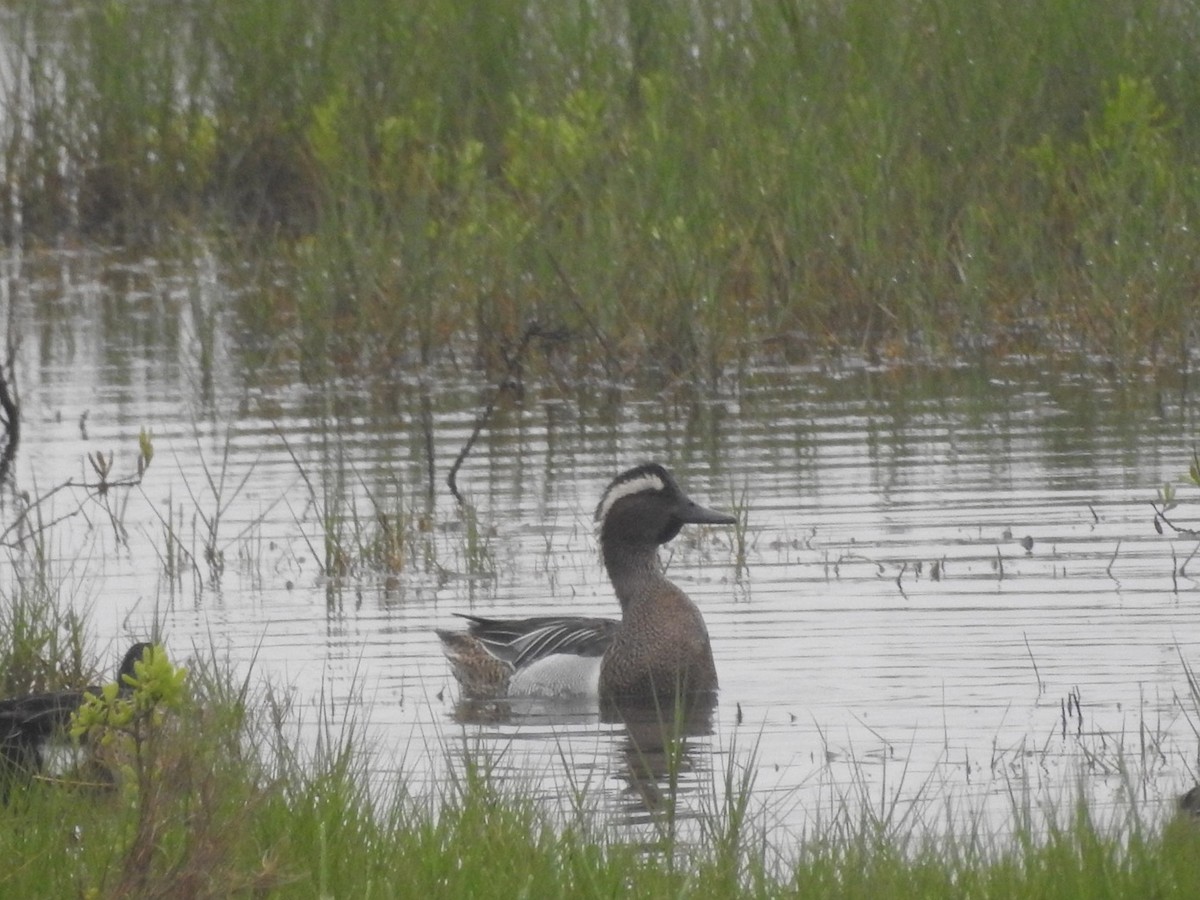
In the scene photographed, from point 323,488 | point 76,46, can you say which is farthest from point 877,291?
point 76,46

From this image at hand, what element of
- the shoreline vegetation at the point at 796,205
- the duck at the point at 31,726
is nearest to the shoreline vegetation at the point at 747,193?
the shoreline vegetation at the point at 796,205

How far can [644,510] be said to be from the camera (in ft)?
29.9

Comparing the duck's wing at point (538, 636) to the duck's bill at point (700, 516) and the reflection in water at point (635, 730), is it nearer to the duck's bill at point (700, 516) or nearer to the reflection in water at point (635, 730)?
the reflection in water at point (635, 730)

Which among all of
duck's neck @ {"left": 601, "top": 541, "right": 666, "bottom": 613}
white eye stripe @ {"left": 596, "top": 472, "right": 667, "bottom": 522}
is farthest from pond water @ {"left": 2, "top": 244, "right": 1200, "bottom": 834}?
white eye stripe @ {"left": 596, "top": 472, "right": 667, "bottom": 522}

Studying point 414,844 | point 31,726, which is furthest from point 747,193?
point 414,844

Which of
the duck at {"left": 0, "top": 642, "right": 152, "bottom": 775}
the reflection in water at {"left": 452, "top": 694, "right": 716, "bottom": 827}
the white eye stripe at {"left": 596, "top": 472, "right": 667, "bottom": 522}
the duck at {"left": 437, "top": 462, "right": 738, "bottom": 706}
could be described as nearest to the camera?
the duck at {"left": 0, "top": 642, "right": 152, "bottom": 775}

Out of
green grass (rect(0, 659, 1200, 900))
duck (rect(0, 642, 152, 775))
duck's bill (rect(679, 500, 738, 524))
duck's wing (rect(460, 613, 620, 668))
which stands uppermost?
duck's bill (rect(679, 500, 738, 524))

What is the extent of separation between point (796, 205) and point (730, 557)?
373 cm

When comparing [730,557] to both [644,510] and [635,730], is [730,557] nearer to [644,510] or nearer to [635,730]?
[644,510]

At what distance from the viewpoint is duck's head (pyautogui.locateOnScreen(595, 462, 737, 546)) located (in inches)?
358

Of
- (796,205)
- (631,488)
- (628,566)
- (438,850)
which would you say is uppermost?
(796,205)

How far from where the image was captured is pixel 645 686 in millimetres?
8664

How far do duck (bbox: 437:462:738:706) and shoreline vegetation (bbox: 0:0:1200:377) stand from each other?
3.62 meters

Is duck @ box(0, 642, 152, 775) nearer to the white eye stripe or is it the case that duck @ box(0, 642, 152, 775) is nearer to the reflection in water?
the reflection in water
